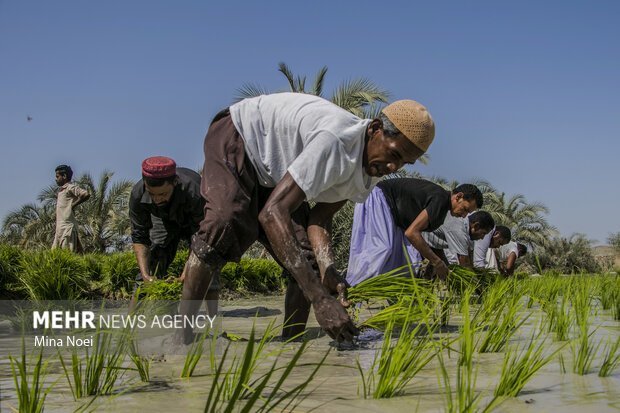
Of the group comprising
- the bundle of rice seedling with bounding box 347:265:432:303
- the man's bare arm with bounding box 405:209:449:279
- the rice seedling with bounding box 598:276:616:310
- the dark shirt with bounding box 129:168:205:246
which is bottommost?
the rice seedling with bounding box 598:276:616:310

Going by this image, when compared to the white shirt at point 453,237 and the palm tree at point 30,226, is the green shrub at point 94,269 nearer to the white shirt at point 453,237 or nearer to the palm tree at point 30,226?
the white shirt at point 453,237

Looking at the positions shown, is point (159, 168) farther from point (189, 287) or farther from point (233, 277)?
point (233, 277)

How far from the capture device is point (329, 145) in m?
2.02

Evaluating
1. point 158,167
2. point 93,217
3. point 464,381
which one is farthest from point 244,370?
point 93,217

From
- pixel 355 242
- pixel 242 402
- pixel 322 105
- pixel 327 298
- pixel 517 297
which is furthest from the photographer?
pixel 355 242

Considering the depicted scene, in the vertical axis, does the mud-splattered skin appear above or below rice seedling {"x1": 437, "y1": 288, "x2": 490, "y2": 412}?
above

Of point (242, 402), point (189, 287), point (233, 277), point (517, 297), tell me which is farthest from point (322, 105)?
point (233, 277)

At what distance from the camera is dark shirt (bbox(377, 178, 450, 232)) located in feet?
14.3

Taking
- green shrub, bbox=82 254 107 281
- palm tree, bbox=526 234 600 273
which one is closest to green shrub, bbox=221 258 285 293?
green shrub, bbox=82 254 107 281

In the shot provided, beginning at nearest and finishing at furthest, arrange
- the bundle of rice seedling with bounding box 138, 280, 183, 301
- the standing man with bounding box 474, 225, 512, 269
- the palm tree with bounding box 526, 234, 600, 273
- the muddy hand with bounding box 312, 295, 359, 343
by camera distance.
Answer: the muddy hand with bounding box 312, 295, 359, 343
the bundle of rice seedling with bounding box 138, 280, 183, 301
the standing man with bounding box 474, 225, 512, 269
the palm tree with bounding box 526, 234, 600, 273

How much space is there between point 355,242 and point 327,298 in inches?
112

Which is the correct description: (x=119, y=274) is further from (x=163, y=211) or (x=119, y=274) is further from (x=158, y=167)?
(x=158, y=167)

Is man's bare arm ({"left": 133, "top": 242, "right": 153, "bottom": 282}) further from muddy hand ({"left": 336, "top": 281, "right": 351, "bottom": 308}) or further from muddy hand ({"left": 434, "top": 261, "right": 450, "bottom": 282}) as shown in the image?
muddy hand ({"left": 434, "top": 261, "right": 450, "bottom": 282})

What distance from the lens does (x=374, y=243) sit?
4.55 meters
